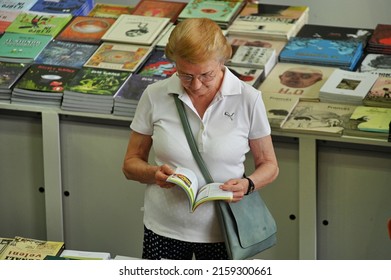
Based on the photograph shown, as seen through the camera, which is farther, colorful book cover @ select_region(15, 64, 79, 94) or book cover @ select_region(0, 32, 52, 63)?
book cover @ select_region(0, 32, 52, 63)

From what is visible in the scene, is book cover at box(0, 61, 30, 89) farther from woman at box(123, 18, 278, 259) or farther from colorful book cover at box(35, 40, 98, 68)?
woman at box(123, 18, 278, 259)

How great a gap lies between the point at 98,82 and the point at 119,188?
53cm

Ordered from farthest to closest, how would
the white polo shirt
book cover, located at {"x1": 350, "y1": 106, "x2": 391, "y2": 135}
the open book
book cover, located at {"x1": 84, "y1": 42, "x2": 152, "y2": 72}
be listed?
1. book cover, located at {"x1": 84, "y1": 42, "x2": 152, "y2": 72}
2. book cover, located at {"x1": 350, "y1": 106, "x2": 391, "y2": 135}
3. the white polo shirt
4. the open book

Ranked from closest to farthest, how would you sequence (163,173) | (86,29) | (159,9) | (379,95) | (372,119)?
(163,173), (372,119), (379,95), (86,29), (159,9)

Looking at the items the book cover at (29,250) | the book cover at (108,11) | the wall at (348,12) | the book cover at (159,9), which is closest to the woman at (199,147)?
the book cover at (29,250)

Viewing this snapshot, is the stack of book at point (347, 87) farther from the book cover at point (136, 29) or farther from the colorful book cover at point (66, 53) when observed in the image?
the colorful book cover at point (66, 53)

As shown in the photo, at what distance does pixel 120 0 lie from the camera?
761cm

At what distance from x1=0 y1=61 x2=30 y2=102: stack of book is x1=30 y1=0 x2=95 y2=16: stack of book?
523 mm

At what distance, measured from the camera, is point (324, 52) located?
485cm

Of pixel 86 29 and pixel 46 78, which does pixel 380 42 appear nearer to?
pixel 86 29

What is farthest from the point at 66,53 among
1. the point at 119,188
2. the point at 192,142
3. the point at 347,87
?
the point at 192,142

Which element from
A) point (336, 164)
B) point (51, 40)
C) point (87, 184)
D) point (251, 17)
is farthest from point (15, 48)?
point (336, 164)

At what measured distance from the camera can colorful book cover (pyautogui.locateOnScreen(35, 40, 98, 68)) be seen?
4938 mm

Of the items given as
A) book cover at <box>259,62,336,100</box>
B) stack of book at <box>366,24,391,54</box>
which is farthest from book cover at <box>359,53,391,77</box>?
book cover at <box>259,62,336,100</box>
